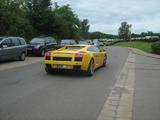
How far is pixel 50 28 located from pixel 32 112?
127 ft

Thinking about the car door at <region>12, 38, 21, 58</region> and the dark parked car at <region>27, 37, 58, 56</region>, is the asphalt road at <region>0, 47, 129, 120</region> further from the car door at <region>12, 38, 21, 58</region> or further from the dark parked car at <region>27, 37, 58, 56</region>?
the dark parked car at <region>27, 37, 58, 56</region>

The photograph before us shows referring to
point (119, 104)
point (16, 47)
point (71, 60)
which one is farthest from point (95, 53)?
point (16, 47)

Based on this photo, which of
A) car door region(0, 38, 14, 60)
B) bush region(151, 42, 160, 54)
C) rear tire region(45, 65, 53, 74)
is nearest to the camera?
rear tire region(45, 65, 53, 74)

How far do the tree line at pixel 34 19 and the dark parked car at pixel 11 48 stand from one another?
8.70 meters

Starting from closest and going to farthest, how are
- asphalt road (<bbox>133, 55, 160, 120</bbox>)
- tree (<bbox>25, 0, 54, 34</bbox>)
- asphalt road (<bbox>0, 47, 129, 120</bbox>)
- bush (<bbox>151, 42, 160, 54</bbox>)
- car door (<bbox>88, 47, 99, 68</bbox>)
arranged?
1. asphalt road (<bbox>0, 47, 129, 120</bbox>)
2. asphalt road (<bbox>133, 55, 160, 120</bbox>)
3. car door (<bbox>88, 47, 99, 68</bbox>)
4. bush (<bbox>151, 42, 160, 54</bbox>)
5. tree (<bbox>25, 0, 54, 34</bbox>)

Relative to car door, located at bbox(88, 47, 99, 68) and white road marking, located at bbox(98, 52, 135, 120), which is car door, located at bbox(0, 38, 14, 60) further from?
white road marking, located at bbox(98, 52, 135, 120)

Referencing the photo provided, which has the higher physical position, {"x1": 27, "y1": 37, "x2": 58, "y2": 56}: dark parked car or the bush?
{"x1": 27, "y1": 37, "x2": 58, "y2": 56}: dark parked car

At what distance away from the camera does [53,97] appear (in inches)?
355

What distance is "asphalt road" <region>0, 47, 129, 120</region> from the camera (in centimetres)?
714

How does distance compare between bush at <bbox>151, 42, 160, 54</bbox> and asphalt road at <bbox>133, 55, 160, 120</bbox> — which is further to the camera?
bush at <bbox>151, 42, 160, 54</bbox>

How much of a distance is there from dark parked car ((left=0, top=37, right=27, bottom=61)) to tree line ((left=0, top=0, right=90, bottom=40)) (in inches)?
343

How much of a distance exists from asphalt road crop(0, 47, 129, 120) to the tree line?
1859 centimetres

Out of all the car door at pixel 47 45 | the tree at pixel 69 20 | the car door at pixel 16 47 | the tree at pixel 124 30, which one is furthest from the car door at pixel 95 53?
the tree at pixel 124 30

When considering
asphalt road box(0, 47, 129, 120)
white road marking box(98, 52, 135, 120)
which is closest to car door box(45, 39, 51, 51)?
asphalt road box(0, 47, 129, 120)
